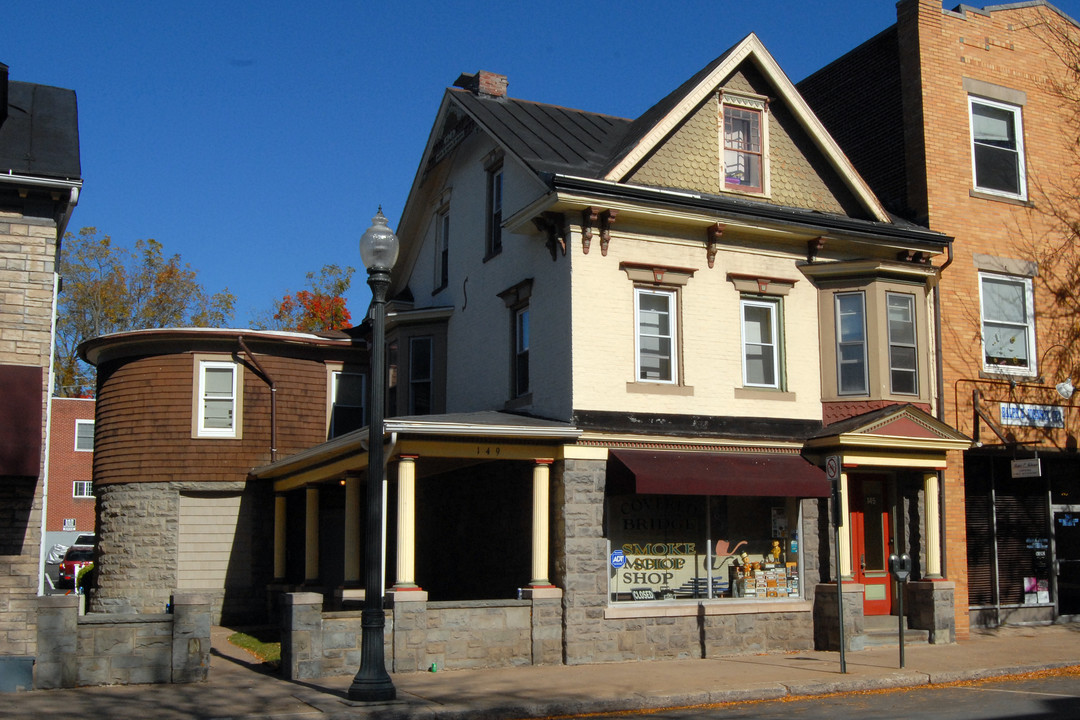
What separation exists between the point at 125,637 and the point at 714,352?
384 inches

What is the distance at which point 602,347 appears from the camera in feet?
54.1

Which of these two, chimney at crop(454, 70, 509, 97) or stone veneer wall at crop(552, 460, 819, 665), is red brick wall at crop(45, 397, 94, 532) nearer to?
chimney at crop(454, 70, 509, 97)

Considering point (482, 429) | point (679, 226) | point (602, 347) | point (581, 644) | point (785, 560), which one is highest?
point (679, 226)

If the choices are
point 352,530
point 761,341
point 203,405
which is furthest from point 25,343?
point 761,341

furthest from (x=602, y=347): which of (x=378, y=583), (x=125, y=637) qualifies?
(x=125, y=637)

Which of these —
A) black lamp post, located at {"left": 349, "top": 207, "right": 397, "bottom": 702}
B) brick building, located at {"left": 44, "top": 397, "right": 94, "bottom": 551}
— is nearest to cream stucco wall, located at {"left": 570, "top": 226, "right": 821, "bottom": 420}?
black lamp post, located at {"left": 349, "top": 207, "right": 397, "bottom": 702}

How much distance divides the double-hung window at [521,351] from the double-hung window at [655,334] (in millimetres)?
2172

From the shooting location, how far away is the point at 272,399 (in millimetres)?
22406

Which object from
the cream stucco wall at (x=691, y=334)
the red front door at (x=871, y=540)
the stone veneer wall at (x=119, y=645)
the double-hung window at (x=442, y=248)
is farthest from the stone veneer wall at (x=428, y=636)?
the double-hung window at (x=442, y=248)

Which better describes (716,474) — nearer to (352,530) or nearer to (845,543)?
(845,543)

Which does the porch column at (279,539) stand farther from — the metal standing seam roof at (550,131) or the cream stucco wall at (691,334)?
the metal standing seam roof at (550,131)

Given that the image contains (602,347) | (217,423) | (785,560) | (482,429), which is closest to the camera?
(482,429)

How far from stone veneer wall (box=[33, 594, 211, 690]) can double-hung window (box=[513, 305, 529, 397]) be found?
6.82 m

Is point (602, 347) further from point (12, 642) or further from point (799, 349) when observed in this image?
point (12, 642)
